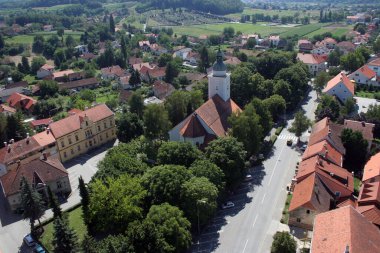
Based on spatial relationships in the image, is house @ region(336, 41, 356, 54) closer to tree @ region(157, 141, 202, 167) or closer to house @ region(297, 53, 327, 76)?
house @ region(297, 53, 327, 76)

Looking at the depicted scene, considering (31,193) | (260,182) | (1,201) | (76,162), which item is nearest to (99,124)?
(76,162)

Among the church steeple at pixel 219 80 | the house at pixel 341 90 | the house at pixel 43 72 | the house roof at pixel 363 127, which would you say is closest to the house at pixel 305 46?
the house at pixel 341 90

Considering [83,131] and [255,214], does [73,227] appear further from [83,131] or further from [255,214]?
[83,131]

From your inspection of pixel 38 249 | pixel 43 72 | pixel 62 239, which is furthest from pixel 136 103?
pixel 43 72

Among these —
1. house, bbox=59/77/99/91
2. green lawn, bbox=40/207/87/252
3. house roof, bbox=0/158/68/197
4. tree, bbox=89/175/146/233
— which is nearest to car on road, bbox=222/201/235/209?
tree, bbox=89/175/146/233

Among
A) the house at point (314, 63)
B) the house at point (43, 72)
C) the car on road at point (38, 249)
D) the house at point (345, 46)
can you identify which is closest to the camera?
the car on road at point (38, 249)

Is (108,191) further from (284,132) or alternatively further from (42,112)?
(42,112)

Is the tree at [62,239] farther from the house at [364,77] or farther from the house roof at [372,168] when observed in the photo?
the house at [364,77]
